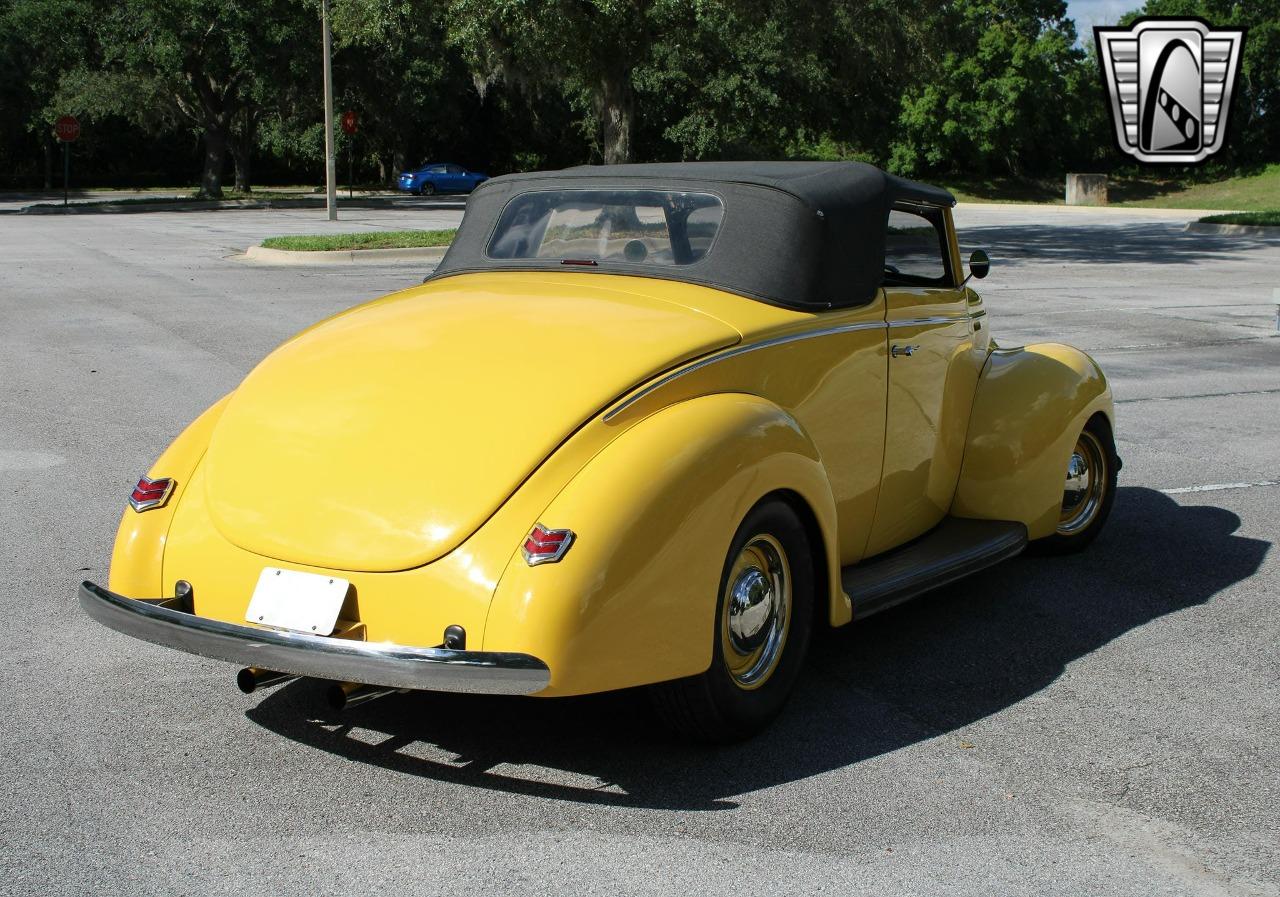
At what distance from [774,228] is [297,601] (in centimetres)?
208

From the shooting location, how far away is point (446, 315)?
4496 millimetres

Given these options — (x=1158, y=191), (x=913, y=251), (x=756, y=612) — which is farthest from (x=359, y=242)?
(x=1158, y=191)

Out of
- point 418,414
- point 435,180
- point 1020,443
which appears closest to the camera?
point 418,414

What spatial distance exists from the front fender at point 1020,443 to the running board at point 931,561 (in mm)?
129

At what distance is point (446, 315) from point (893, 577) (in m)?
1.80

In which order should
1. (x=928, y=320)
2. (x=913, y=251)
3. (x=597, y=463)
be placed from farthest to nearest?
(x=913, y=251), (x=928, y=320), (x=597, y=463)

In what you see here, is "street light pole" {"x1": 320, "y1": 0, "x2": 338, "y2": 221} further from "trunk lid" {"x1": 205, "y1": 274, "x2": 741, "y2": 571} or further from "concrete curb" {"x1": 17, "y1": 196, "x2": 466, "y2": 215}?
"trunk lid" {"x1": 205, "y1": 274, "x2": 741, "y2": 571}

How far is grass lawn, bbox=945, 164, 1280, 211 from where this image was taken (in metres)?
47.1

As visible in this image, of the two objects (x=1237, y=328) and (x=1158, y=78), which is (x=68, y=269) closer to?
(x=1237, y=328)

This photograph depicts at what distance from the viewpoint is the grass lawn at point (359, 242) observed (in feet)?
73.4

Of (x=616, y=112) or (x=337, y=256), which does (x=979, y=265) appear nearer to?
(x=337, y=256)

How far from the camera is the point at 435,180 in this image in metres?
51.7

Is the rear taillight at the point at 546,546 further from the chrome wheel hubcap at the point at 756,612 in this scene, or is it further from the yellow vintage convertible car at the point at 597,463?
the chrome wheel hubcap at the point at 756,612

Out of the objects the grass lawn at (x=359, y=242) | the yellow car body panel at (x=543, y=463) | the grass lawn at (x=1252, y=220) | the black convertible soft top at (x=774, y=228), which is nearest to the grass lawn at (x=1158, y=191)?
the grass lawn at (x=1252, y=220)
